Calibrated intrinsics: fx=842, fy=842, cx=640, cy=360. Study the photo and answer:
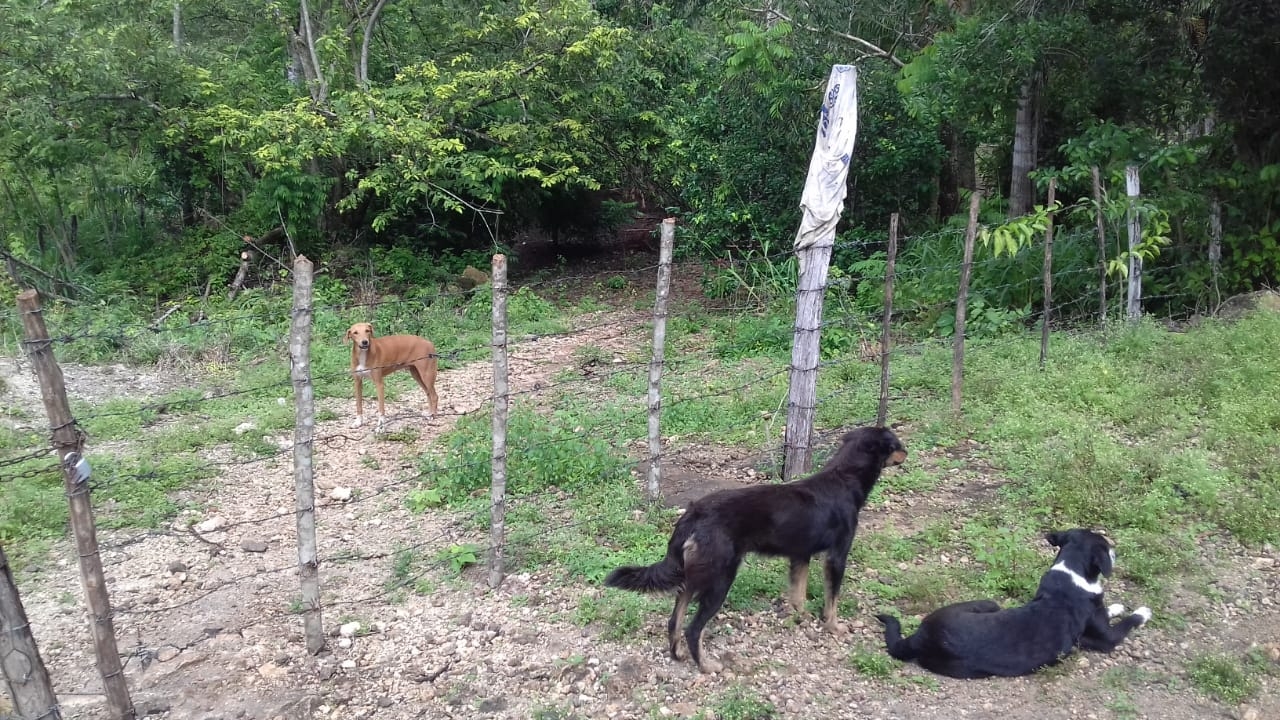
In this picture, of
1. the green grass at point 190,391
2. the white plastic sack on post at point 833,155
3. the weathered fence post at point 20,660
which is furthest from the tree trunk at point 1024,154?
the weathered fence post at point 20,660

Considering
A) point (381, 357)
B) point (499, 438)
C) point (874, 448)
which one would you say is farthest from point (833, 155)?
point (381, 357)

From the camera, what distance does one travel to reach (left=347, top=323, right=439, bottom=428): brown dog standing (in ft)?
26.5

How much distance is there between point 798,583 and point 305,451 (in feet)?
8.84

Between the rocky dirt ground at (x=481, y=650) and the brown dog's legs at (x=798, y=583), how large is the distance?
4.3 inches

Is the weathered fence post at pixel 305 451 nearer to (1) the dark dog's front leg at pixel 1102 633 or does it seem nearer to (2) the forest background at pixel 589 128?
(1) the dark dog's front leg at pixel 1102 633

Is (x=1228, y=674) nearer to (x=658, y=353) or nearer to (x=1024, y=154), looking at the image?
(x=658, y=353)

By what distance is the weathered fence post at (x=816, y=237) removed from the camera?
5496 mm

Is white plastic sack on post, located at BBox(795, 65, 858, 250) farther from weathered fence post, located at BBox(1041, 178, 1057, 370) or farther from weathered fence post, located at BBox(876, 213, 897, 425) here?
weathered fence post, located at BBox(1041, 178, 1057, 370)

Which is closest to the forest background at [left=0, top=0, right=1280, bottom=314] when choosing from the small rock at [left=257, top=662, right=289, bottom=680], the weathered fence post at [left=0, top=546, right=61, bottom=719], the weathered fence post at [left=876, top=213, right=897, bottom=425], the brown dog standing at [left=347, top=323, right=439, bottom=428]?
the weathered fence post at [left=876, top=213, right=897, bottom=425]

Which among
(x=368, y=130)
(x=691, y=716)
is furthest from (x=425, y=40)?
(x=691, y=716)

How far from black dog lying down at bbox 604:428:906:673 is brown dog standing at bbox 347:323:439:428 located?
4570 millimetres

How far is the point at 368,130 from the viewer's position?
12922mm

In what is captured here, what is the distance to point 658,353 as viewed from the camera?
5500 millimetres

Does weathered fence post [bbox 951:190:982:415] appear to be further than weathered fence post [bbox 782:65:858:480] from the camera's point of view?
Yes
